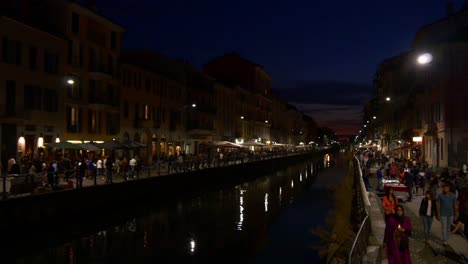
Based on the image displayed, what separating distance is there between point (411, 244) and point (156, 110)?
44.8m

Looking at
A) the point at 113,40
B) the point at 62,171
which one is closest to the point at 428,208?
the point at 62,171

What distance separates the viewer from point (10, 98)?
34312 mm

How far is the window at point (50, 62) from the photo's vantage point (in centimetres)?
3822

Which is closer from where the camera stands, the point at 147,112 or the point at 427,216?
the point at 427,216

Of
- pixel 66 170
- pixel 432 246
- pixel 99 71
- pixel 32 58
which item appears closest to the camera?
pixel 432 246

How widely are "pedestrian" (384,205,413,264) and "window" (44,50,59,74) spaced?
31.9 metres

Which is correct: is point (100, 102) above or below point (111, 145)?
above

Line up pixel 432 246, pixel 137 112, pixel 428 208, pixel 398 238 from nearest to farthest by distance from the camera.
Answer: pixel 398 238 → pixel 432 246 → pixel 428 208 → pixel 137 112

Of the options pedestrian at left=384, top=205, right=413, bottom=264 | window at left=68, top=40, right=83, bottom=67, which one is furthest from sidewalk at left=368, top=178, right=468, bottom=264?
window at left=68, top=40, right=83, bottom=67

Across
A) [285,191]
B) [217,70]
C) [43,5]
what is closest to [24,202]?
[43,5]

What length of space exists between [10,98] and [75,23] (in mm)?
10766

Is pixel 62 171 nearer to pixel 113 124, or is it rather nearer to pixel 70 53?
pixel 70 53

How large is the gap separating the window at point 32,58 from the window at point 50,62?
1.24 m

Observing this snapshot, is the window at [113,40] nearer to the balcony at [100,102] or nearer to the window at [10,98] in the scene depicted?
the balcony at [100,102]
